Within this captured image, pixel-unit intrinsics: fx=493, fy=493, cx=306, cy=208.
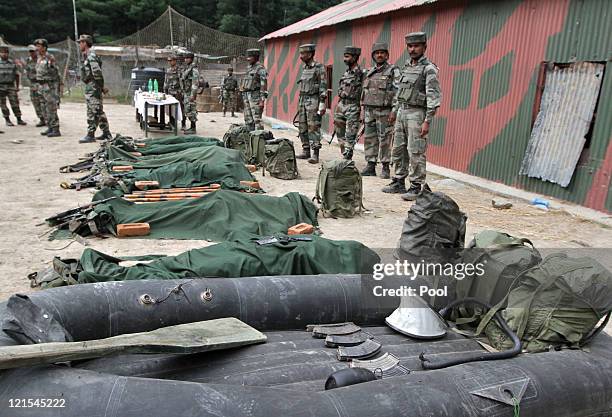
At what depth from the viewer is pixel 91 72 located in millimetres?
10078

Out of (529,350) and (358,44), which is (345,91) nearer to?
(358,44)

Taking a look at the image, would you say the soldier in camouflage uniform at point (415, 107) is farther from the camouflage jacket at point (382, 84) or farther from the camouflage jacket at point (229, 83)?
the camouflage jacket at point (229, 83)

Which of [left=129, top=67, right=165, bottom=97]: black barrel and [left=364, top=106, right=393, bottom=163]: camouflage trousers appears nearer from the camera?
[left=364, top=106, right=393, bottom=163]: camouflage trousers

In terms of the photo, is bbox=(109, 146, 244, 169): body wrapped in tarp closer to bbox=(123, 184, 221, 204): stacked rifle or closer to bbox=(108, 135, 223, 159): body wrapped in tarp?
bbox=(108, 135, 223, 159): body wrapped in tarp

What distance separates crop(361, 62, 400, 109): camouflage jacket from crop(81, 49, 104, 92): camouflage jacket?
18.9 ft

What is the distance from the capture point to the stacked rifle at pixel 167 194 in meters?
5.67

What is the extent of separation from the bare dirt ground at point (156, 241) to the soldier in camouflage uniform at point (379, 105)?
1.39 ft

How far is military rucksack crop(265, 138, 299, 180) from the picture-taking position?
25.6 feet

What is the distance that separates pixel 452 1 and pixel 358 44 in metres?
3.70

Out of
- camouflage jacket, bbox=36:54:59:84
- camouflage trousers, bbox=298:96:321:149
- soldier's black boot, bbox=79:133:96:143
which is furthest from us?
camouflage jacket, bbox=36:54:59:84

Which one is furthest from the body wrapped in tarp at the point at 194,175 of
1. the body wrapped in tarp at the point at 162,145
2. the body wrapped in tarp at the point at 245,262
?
the body wrapped in tarp at the point at 245,262

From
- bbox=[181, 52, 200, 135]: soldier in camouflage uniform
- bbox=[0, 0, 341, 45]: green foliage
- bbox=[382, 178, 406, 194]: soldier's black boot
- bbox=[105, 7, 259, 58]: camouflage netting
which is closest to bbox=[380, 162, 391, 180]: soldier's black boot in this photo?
bbox=[382, 178, 406, 194]: soldier's black boot

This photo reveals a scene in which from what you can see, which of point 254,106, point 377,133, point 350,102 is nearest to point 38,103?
point 254,106

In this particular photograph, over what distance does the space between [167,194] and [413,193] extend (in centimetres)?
327
